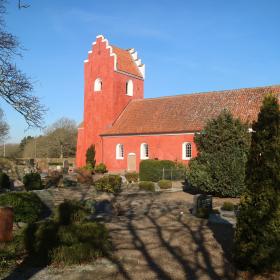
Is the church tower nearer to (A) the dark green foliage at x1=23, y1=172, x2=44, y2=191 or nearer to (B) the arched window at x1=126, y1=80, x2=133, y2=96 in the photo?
(B) the arched window at x1=126, y1=80, x2=133, y2=96

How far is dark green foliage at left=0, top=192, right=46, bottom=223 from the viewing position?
11633mm

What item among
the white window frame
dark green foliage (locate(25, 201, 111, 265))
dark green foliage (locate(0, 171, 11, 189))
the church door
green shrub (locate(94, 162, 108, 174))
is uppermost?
the white window frame

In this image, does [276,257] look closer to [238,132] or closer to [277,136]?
[277,136]

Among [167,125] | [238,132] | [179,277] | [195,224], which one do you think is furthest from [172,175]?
[179,277]

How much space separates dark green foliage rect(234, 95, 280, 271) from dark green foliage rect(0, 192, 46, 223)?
23.4ft

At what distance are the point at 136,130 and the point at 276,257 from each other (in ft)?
89.0

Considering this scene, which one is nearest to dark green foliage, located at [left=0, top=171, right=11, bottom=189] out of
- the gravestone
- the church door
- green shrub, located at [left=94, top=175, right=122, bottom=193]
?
green shrub, located at [left=94, top=175, right=122, bottom=193]

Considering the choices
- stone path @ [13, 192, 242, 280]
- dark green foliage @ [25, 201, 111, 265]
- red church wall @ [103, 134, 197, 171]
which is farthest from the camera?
red church wall @ [103, 134, 197, 171]

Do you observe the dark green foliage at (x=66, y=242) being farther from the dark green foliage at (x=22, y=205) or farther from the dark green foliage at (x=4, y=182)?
the dark green foliage at (x=4, y=182)

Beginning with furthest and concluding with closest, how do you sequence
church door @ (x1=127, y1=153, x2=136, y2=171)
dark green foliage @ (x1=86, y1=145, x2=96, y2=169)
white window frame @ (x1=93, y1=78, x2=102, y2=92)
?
white window frame @ (x1=93, y1=78, x2=102, y2=92)
dark green foliage @ (x1=86, y1=145, x2=96, y2=169)
church door @ (x1=127, y1=153, x2=136, y2=171)

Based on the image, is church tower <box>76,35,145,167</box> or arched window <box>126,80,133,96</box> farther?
arched window <box>126,80,133,96</box>

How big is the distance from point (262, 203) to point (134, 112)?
29701 millimetres

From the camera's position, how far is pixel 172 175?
28016 millimetres

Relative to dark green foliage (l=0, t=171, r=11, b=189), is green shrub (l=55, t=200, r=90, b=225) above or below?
below
